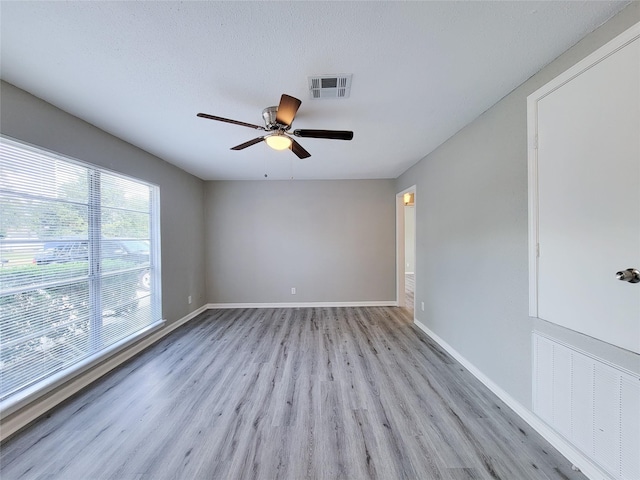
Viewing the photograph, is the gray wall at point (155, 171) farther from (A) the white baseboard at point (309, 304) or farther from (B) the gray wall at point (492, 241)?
(B) the gray wall at point (492, 241)

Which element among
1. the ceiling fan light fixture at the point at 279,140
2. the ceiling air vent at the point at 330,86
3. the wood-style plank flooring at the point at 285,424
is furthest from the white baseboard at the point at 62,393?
the ceiling air vent at the point at 330,86

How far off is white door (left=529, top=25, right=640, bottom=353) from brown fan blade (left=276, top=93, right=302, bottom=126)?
170cm

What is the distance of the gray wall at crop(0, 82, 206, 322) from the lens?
1777mm

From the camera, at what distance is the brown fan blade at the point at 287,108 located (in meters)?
1.58

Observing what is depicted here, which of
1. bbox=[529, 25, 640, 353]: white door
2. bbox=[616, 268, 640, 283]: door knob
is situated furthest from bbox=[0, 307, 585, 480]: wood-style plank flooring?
bbox=[616, 268, 640, 283]: door knob

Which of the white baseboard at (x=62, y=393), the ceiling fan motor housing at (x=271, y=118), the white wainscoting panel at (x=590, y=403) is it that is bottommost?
the white baseboard at (x=62, y=393)

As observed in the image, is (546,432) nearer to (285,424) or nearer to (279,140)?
(285,424)

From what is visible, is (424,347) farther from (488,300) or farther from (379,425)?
(379,425)

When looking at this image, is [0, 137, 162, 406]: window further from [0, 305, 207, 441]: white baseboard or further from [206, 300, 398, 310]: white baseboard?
[206, 300, 398, 310]: white baseboard

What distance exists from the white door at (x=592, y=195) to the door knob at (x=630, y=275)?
3 cm

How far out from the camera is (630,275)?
1.13 metres

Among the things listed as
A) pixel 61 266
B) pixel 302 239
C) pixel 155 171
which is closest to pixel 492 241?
pixel 302 239

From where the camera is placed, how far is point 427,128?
243 centimetres

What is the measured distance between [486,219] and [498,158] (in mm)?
539
